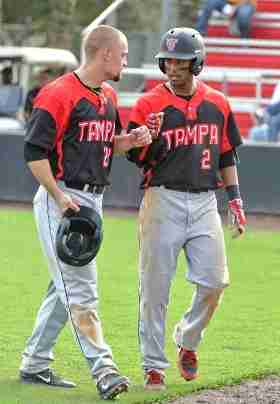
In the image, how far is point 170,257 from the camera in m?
7.48

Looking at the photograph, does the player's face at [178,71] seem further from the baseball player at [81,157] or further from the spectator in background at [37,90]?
the spectator in background at [37,90]

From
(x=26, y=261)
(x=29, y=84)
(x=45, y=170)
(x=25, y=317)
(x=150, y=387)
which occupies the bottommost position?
(x=29, y=84)

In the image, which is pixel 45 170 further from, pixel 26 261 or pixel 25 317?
pixel 26 261

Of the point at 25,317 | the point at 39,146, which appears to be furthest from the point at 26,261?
the point at 39,146

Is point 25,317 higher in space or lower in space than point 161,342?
lower

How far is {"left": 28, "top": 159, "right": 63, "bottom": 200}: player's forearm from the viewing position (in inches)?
274

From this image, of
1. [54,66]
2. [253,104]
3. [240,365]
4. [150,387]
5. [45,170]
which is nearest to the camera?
[45,170]

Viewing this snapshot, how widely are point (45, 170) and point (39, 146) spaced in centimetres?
14

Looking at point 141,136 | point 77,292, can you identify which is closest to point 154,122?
point 141,136

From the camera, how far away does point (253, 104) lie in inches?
858

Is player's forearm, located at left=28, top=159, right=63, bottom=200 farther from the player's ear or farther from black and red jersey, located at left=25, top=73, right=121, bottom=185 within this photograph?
the player's ear

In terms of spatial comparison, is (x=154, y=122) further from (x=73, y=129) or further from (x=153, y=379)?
(x=153, y=379)

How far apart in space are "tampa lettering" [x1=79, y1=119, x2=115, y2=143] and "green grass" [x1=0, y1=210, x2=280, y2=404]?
4.50 ft

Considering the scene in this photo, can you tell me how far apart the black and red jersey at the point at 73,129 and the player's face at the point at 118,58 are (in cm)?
15
